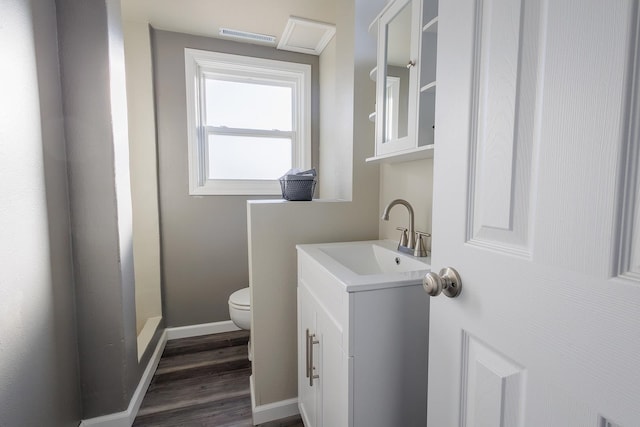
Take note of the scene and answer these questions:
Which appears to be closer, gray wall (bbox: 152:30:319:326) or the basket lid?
the basket lid

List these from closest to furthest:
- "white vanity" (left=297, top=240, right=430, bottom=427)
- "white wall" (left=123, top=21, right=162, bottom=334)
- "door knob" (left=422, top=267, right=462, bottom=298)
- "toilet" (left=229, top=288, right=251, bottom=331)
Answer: "door knob" (left=422, top=267, right=462, bottom=298) → "white vanity" (left=297, top=240, right=430, bottom=427) → "toilet" (left=229, top=288, right=251, bottom=331) → "white wall" (left=123, top=21, right=162, bottom=334)

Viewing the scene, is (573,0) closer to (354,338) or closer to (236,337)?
(354,338)

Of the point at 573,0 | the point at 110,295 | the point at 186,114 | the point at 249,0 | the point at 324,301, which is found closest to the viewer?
the point at 573,0

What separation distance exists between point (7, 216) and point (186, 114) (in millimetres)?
1524

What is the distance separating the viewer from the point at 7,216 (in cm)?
96

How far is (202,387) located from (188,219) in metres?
1.19

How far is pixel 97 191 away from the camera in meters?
1.38

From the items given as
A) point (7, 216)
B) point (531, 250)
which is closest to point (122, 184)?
point (7, 216)

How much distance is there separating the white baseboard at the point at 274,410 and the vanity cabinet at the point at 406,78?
4.53 ft

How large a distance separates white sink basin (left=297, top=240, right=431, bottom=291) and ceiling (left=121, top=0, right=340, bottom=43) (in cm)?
157

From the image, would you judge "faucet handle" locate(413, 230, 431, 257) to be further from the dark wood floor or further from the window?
the window

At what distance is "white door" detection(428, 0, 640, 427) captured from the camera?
0.36 metres

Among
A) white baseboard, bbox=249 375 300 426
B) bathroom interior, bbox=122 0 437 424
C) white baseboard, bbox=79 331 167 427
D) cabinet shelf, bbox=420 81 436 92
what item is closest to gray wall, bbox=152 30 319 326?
bathroom interior, bbox=122 0 437 424

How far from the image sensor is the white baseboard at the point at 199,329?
236cm
